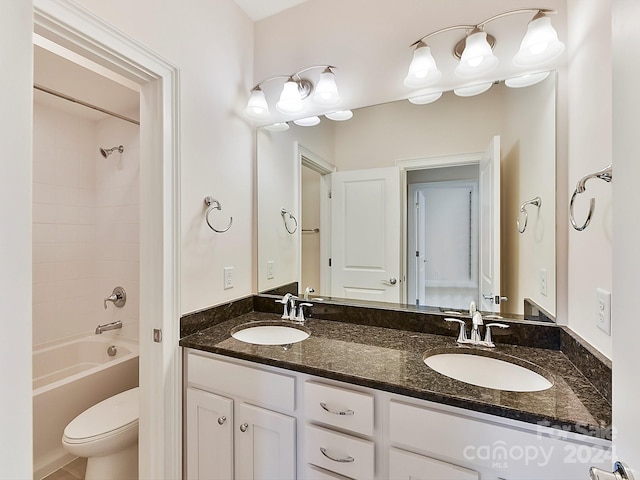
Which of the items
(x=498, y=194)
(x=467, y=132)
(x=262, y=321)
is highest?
(x=467, y=132)

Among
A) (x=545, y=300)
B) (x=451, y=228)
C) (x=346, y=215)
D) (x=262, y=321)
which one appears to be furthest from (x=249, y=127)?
(x=545, y=300)

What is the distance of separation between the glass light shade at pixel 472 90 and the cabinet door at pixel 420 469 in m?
1.44

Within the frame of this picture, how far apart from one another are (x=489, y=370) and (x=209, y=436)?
1171mm

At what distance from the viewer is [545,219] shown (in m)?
1.24

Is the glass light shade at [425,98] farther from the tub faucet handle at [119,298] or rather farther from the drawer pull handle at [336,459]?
the tub faucet handle at [119,298]

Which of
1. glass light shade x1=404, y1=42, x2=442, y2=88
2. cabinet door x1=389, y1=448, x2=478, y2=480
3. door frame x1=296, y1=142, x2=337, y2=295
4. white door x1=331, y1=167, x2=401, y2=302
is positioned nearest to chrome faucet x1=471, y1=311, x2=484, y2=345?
white door x1=331, y1=167, x2=401, y2=302

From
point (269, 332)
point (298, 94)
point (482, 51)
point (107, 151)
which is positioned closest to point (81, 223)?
point (107, 151)

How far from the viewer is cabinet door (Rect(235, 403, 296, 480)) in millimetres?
1111

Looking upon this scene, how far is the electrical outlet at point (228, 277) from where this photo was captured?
1654 mm

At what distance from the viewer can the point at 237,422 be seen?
1226 millimetres

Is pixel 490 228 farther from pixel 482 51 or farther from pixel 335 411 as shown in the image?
pixel 335 411

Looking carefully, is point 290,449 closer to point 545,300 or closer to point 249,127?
point 545,300

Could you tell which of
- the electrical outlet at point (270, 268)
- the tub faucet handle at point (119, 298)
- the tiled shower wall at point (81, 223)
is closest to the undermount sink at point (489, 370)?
the electrical outlet at point (270, 268)

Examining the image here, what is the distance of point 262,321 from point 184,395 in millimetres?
477
